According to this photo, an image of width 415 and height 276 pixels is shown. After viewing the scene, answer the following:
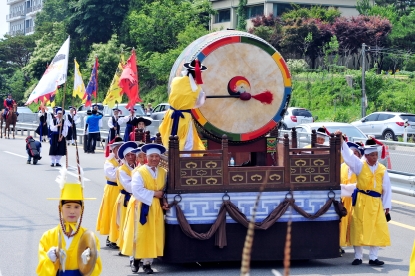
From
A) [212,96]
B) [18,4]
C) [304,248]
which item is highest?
[18,4]

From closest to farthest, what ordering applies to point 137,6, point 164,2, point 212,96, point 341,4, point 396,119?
point 212,96 → point 396,119 → point 164,2 → point 137,6 → point 341,4

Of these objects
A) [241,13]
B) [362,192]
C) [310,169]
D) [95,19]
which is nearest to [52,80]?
[310,169]

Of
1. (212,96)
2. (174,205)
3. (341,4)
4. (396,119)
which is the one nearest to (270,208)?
(174,205)

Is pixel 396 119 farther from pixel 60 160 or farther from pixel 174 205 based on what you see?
pixel 174 205

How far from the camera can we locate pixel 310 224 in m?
9.63

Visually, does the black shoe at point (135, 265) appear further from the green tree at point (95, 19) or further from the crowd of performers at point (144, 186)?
the green tree at point (95, 19)

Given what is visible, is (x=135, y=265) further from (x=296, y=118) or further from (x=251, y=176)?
(x=296, y=118)

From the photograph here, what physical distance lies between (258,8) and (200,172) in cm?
4691

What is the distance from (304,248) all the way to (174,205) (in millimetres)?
1679

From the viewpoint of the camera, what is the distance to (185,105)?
9.81 metres

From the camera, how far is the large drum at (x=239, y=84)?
10.5 metres

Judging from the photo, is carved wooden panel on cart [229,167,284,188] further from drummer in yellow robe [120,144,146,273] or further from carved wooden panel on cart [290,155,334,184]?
drummer in yellow robe [120,144,146,273]

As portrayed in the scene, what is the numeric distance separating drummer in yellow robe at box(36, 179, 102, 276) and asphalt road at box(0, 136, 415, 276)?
3.55m

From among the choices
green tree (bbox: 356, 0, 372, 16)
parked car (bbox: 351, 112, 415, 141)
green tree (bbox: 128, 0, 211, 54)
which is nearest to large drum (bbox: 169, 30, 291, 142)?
parked car (bbox: 351, 112, 415, 141)
